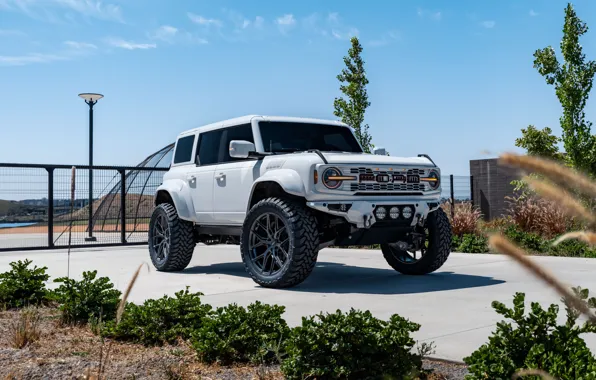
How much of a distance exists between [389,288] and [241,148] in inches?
93.5

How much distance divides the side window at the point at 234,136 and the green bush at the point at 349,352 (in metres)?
4.96

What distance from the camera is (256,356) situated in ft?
12.7

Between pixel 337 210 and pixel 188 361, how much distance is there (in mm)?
3174

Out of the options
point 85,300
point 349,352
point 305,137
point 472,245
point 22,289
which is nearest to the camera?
point 349,352

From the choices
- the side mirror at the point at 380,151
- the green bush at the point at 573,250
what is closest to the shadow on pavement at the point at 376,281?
the side mirror at the point at 380,151

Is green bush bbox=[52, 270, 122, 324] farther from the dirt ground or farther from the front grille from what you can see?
the front grille

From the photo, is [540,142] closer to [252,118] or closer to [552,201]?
[252,118]

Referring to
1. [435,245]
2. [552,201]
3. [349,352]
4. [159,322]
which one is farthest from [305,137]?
[552,201]

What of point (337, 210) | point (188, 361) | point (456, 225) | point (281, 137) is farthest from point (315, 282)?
point (456, 225)

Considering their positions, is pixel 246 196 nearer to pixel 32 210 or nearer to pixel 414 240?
pixel 414 240

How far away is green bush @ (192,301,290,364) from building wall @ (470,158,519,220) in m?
17.8

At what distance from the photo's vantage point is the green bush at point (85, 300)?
5.37 meters

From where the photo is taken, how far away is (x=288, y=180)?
7004 millimetres

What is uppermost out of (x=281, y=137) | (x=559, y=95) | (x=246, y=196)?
(x=559, y=95)
